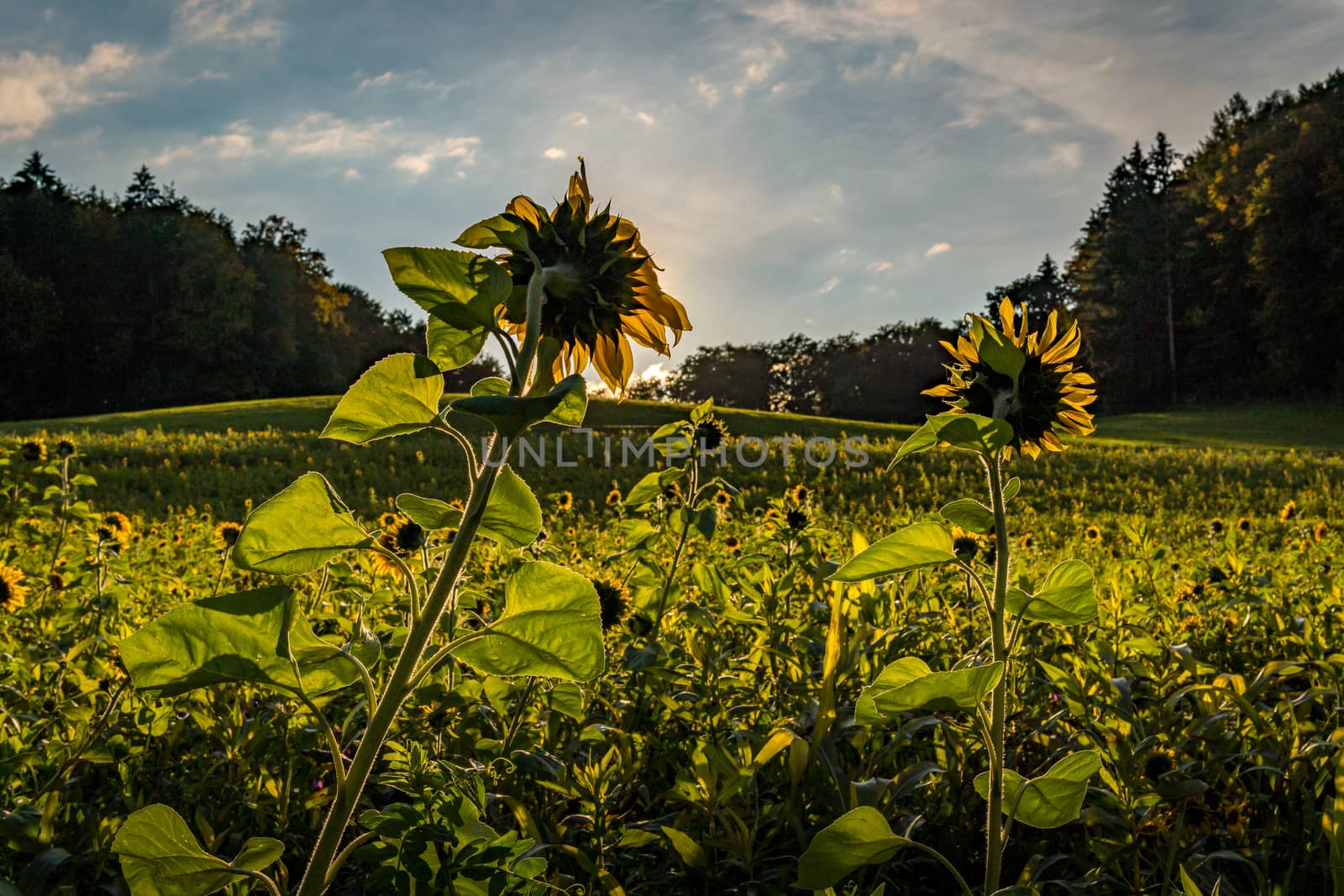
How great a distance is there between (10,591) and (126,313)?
39.4m

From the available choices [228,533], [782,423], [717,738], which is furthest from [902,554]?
[782,423]

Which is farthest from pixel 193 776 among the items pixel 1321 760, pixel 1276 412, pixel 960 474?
pixel 1276 412

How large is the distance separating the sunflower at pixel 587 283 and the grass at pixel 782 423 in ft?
43.7

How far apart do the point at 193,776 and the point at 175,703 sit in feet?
0.92

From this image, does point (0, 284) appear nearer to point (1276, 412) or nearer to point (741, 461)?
point (741, 461)

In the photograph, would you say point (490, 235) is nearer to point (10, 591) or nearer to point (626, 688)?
point (626, 688)

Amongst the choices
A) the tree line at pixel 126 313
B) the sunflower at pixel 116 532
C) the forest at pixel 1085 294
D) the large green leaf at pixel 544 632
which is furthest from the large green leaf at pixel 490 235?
the tree line at pixel 126 313

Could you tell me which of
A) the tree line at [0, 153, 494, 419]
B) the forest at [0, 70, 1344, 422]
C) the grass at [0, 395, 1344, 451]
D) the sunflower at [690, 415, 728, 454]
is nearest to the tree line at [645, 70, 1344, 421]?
the forest at [0, 70, 1344, 422]

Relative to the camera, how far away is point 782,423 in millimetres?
19438

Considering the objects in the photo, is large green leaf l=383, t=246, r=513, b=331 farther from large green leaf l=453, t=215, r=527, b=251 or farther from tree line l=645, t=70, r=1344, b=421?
tree line l=645, t=70, r=1344, b=421

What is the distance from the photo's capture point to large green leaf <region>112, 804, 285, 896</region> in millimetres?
591

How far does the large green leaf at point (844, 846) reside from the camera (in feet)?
2.57

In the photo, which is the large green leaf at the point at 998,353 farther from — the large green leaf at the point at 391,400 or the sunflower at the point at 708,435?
the sunflower at the point at 708,435

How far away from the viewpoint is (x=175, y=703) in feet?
6.34
